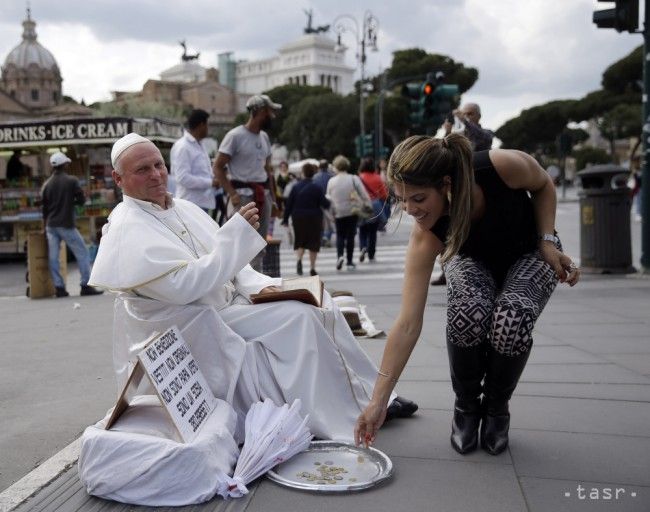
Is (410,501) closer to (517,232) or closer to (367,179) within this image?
(517,232)

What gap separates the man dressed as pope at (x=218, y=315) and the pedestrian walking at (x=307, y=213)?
25.2 feet

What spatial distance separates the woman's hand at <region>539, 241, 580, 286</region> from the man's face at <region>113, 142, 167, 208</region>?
1.74 meters

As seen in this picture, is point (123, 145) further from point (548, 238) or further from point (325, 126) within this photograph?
point (325, 126)

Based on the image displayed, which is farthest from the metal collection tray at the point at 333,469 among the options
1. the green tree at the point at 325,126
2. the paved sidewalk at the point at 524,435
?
the green tree at the point at 325,126

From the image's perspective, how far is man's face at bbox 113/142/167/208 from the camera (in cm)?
355

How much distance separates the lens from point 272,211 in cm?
880

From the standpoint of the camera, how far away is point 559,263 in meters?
3.34

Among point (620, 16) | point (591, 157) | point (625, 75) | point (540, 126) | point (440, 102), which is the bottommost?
point (440, 102)

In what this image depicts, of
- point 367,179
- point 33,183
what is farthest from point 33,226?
point 367,179

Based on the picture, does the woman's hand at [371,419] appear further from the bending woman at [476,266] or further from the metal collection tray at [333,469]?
the metal collection tray at [333,469]

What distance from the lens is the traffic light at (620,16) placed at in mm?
9188

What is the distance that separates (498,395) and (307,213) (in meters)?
8.50

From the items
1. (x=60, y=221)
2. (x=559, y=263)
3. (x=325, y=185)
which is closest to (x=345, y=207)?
(x=325, y=185)

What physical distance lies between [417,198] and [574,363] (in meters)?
2.62
